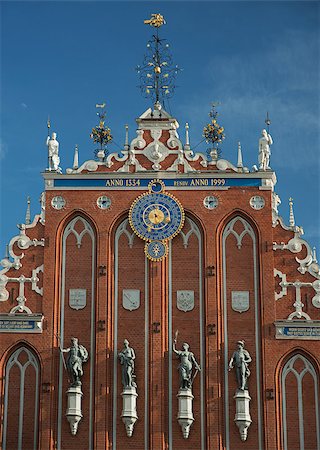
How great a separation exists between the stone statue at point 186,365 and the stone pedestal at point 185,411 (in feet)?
0.68

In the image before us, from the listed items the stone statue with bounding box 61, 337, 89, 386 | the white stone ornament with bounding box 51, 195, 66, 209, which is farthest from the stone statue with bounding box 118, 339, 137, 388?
the white stone ornament with bounding box 51, 195, 66, 209

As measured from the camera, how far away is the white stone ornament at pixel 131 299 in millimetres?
33281

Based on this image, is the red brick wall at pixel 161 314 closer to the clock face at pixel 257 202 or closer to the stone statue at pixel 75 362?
the clock face at pixel 257 202

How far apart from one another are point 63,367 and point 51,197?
4.79 m

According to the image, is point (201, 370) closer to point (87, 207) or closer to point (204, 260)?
point (204, 260)

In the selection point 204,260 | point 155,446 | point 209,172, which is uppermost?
point 209,172

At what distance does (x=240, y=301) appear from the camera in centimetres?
3316

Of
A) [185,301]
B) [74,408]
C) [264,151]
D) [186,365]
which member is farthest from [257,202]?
[74,408]

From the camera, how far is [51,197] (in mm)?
34188

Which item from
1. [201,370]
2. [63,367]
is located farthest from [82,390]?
[201,370]

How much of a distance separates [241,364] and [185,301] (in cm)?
236

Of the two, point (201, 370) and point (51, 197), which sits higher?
point (51, 197)

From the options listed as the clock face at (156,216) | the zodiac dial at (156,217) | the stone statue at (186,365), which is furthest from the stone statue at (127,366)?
the clock face at (156,216)

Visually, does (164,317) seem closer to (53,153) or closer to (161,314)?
(161,314)
